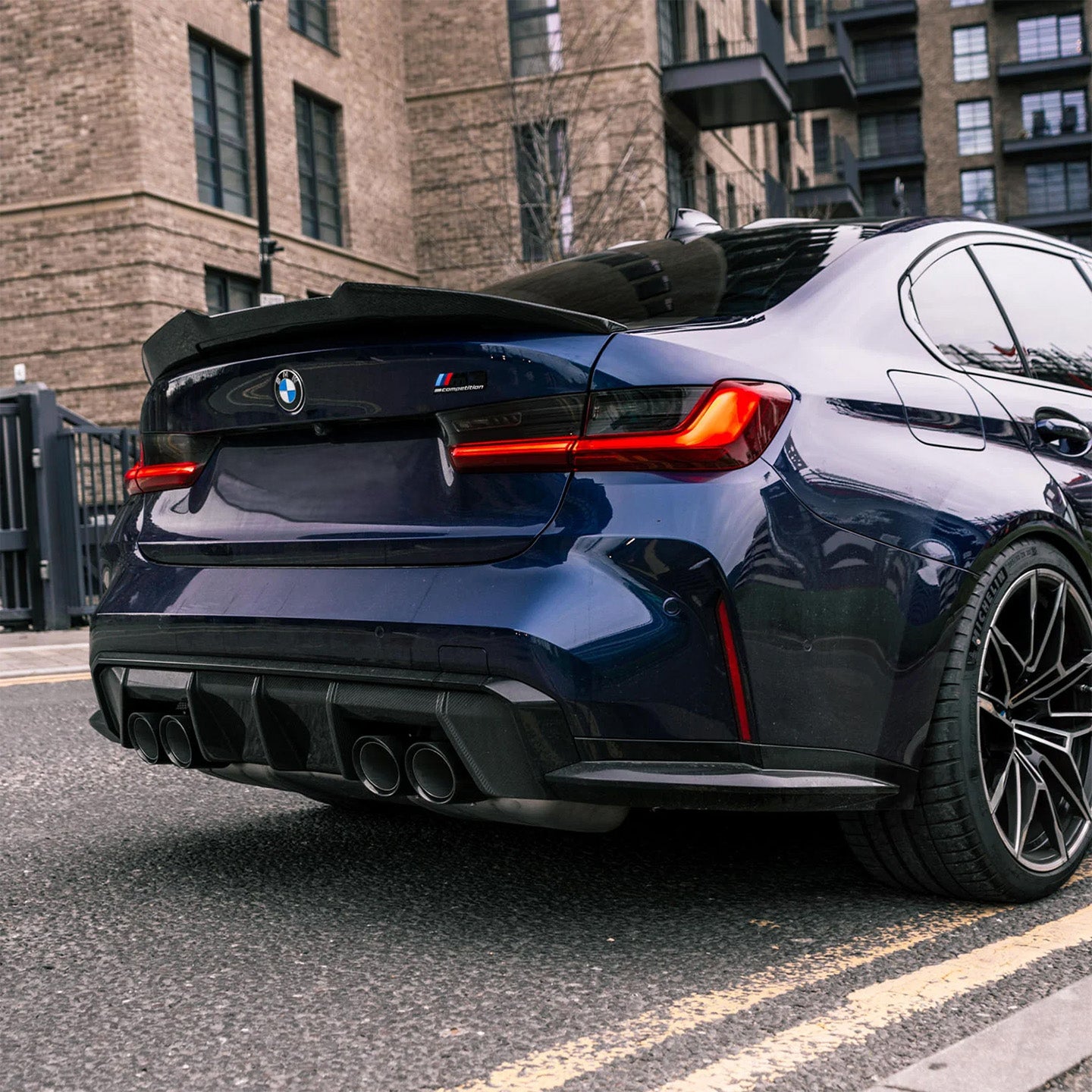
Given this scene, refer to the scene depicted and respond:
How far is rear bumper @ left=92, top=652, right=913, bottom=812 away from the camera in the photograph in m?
2.67

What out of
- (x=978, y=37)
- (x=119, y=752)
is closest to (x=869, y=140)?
(x=978, y=37)

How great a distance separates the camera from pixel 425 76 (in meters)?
26.5

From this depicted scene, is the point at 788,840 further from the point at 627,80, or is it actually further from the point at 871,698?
the point at 627,80

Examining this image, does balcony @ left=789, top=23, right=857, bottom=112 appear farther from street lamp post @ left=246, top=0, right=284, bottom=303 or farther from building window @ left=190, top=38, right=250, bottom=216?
street lamp post @ left=246, top=0, right=284, bottom=303

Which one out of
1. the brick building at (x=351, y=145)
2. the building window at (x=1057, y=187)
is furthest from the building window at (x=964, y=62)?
the brick building at (x=351, y=145)

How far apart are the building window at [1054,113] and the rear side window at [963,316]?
213ft

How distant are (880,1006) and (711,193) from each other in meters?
28.0

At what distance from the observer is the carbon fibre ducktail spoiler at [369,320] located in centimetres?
283

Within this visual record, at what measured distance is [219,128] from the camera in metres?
21.1

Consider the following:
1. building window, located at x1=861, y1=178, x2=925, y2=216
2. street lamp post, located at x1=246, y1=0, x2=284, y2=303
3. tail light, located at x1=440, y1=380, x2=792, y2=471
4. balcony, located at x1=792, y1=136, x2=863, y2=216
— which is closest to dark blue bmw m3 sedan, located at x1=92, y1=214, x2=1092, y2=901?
tail light, located at x1=440, y1=380, x2=792, y2=471

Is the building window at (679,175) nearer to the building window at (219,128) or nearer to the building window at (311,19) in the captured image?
the building window at (311,19)

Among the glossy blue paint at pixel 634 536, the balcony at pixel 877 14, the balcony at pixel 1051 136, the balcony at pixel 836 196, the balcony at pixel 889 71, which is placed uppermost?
the balcony at pixel 877 14

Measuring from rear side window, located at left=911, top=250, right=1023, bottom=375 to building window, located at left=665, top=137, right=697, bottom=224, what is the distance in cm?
2316

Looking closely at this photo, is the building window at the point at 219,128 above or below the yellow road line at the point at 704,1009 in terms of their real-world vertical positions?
above
